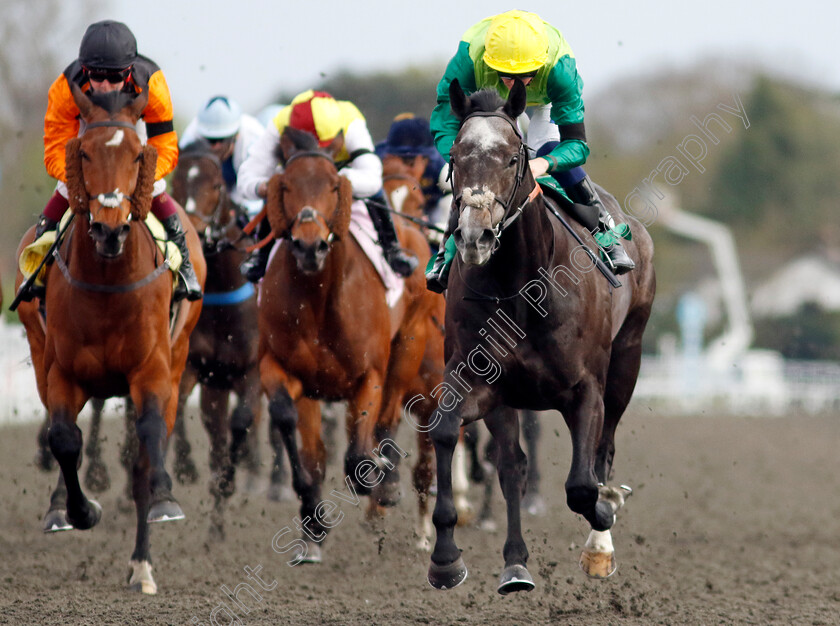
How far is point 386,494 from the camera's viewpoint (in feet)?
23.3

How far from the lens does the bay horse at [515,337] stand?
497cm

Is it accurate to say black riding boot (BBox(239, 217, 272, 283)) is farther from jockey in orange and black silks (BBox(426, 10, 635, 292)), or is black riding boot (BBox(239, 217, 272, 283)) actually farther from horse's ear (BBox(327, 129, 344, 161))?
jockey in orange and black silks (BBox(426, 10, 635, 292))

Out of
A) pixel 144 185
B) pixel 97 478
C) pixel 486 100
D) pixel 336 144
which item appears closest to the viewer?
pixel 486 100

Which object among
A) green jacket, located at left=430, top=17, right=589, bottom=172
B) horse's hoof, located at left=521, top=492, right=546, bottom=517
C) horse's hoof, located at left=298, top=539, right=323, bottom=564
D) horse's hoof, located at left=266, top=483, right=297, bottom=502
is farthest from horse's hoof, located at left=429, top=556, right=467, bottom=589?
horse's hoof, located at left=266, top=483, right=297, bottom=502

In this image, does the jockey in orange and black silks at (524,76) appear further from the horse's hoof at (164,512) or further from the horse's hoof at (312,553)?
the horse's hoof at (312,553)

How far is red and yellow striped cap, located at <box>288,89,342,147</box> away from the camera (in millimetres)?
Result: 7152

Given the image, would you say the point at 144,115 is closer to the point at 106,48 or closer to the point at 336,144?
the point at 106,48

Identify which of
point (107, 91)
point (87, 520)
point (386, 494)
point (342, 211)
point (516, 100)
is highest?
point (516, 100)

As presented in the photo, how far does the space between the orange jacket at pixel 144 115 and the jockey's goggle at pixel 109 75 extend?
3 cm

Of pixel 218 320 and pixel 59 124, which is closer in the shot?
pixel 59 124

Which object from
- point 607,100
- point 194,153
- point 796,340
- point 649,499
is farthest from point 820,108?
point 194,153

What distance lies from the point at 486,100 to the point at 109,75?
1989 millimetres

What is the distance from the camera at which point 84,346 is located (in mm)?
5918

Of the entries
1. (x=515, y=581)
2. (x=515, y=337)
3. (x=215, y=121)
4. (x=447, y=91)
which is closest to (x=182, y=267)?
(x=447, y=91)
